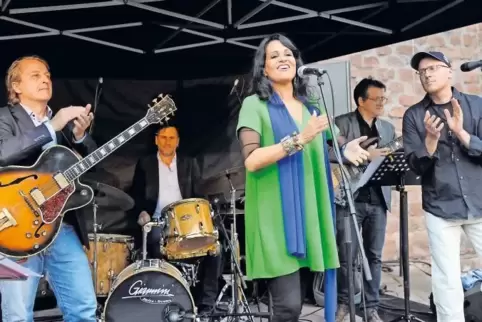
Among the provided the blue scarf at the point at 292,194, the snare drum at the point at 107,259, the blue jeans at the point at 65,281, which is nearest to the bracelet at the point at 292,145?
the blue scarf at the point at 292,194

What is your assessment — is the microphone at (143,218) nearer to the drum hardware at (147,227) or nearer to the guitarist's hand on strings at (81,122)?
the drum hardware at (147,227)

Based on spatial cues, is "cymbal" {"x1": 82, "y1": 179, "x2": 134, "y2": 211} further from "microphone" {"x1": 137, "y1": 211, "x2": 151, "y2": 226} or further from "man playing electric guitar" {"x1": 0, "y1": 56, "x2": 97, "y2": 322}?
"man playing electric guitar" {"x1": 0, "y1": 56, "x2": 97, "y2": 322}

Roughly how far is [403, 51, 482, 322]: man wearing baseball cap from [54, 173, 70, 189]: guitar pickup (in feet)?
6.91

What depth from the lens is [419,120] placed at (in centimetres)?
383

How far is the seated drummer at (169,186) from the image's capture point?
5.52 meters

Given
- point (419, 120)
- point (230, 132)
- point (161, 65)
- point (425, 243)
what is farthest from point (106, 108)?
point (425, 243)

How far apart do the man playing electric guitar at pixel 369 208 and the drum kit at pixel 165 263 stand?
2.79 feet

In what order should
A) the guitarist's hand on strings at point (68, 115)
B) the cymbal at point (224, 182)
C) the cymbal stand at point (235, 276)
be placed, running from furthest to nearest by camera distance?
the cymbal at point (224, 182), the cymbal stand at point (235, 276), the guitarist's hand on strings at point (68, 115)

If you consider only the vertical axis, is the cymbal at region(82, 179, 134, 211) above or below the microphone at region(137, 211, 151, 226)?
above

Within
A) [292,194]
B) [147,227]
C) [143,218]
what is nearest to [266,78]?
[292,194]

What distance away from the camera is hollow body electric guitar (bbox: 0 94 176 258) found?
3.24 m

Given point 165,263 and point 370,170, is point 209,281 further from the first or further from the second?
point 370,170

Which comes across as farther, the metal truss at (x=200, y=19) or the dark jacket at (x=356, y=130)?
the dark jacket at (x=356, y=130)

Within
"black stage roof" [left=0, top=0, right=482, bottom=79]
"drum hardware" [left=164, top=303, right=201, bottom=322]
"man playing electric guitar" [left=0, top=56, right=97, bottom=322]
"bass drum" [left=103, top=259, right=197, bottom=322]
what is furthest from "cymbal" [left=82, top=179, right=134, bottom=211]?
"man playing electric guitar" [left=0, top=56, right=97, bottom=322]
